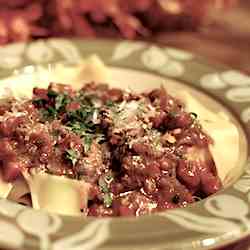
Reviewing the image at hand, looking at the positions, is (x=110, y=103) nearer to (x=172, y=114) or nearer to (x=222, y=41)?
(x=172, y=114)

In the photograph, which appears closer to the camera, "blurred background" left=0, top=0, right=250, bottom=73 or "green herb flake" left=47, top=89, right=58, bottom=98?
"green herb flake" left=47, top=89, right=58, bottom=98

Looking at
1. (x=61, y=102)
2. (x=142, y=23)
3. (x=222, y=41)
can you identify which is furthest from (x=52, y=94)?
(x=222, y=41)

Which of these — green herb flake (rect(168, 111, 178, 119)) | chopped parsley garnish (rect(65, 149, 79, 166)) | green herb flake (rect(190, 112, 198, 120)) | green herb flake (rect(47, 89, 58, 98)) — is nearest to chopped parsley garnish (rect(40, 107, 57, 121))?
green herb flake (rect(47, 89, 58, 98))

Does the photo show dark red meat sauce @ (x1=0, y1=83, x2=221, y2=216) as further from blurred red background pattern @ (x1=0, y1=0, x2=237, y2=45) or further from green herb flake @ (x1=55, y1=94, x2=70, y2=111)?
blurred red background pattern @ (x1=0, y1=0, x2=237, y2=45)

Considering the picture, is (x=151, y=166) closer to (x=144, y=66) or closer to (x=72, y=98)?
(x=72, y=98)

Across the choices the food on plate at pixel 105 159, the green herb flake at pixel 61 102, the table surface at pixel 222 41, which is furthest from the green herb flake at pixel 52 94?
the table surface at pixel 222 41

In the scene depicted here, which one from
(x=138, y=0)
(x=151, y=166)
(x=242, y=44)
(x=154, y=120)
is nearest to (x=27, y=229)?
(x=151, y=166)
